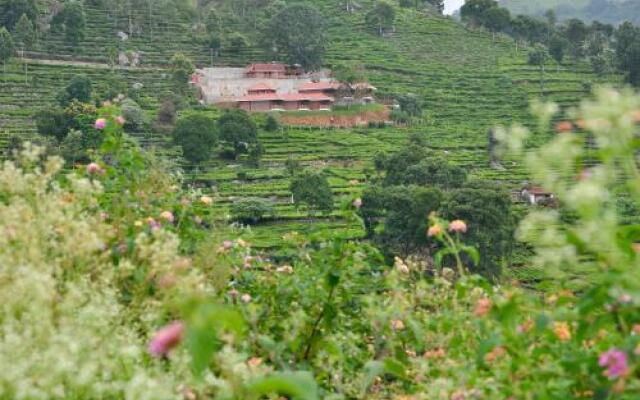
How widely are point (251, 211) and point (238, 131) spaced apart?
390 inches

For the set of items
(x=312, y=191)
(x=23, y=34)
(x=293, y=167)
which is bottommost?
(x=293, y=167)

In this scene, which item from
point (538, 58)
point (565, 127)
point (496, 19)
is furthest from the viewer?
point (496, 19)

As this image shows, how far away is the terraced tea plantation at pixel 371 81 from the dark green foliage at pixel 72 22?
37.0 inches

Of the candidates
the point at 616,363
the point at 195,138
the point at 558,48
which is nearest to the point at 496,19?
the point at 558,48

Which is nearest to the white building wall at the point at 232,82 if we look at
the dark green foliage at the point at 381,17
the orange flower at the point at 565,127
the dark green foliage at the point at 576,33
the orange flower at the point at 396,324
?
the dark green foliage at the point at 381,17

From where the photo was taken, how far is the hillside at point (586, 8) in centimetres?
16475

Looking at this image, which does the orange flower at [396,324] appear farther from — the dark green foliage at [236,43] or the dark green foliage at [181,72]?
the dark green foliage at [236,43]

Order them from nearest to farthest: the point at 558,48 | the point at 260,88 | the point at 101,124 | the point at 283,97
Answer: the point at 101,124, the point at 283,97, the point at 260,88, the point at 558,48

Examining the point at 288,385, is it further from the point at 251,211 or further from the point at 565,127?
the point at 251,211

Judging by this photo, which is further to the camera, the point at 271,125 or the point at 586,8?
the point at 586,8

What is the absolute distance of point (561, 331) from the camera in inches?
121

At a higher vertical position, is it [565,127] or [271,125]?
[565,127]

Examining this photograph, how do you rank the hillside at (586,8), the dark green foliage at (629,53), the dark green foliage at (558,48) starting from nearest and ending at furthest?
the dark green foliage at (629,53)
the dark green foliage at (558,48)
the hillside at (586,8)

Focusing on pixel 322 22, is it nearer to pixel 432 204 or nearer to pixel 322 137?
pixel 322 137
